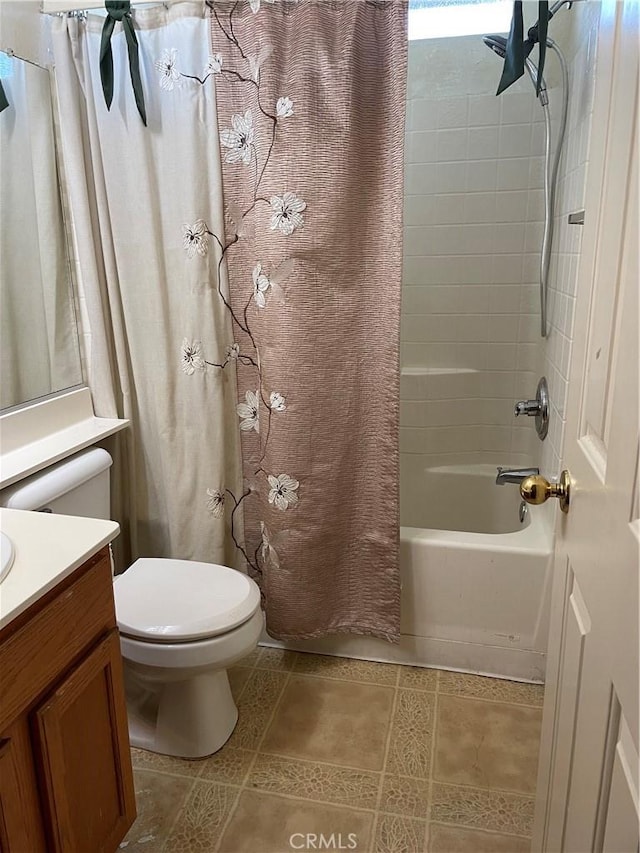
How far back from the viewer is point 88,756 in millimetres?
1164

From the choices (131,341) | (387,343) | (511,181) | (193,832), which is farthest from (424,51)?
(193,832)

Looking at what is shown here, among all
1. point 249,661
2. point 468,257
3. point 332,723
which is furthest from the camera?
point 468,257

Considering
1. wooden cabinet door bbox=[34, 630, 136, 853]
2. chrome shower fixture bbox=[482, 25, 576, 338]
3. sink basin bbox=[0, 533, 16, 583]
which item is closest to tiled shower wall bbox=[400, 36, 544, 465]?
chrome shower fixture bbox=[482, 25, 576, 338]

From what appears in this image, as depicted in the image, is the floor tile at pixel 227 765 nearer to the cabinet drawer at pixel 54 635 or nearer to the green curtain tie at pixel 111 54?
the cabinet drawer at pixel 54 635

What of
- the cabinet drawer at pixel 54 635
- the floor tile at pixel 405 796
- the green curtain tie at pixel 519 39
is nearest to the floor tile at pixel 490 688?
the floor tile at pixel 405 796

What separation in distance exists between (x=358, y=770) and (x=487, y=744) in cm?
36

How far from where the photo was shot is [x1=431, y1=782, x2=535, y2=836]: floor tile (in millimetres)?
1461

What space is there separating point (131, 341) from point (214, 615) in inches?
33.8

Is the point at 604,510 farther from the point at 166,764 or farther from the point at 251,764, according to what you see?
the point at 166,764

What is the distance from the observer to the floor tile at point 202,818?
4.67 ft

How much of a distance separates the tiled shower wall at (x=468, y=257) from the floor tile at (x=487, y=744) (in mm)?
1085

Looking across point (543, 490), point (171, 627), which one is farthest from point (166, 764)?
point (543, 490)

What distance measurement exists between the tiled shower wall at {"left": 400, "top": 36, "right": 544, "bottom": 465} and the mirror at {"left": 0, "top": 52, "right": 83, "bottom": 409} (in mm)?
1317

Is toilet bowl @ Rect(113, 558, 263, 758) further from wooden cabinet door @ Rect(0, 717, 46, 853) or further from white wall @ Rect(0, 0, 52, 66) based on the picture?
white wall @ Rect(0, 0, 52, 66)
